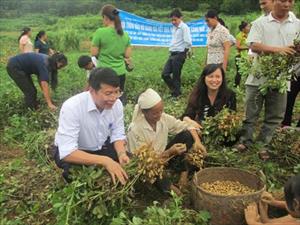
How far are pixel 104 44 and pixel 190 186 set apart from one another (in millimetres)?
2805

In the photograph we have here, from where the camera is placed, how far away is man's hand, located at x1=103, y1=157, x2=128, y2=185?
320 centimetres

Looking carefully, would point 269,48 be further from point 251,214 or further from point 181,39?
point 181,39

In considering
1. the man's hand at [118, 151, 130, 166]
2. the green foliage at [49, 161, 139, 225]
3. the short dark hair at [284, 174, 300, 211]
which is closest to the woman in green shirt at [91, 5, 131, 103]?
the man's hand at [118, 151, 130, 166]

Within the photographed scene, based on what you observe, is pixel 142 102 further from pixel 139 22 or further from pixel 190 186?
pixel 139 22

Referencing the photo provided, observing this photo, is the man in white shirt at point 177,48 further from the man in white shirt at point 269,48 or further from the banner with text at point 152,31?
the banner with text at point 152,31

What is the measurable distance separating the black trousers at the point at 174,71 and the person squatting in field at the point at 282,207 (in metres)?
4.74

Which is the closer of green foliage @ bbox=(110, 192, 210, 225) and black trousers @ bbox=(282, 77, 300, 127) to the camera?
green foliage @ bbox=(110, 192, 210, 225)

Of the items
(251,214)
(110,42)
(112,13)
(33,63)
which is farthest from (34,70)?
(251,214)

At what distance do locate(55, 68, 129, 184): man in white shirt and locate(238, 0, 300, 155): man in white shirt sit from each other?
Answer: 58.9 inches

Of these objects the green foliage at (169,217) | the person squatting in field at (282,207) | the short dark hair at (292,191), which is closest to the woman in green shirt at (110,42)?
the green foliage at (169,217)

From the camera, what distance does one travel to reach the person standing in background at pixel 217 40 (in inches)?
259

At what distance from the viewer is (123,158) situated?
3559mm

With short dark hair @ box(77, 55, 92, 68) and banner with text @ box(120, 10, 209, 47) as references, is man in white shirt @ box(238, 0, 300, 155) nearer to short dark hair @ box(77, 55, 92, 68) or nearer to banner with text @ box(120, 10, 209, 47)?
short dark hair @ box(77, 55, 92, 68)

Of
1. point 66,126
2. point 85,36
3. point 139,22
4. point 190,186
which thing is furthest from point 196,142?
point 85,36
